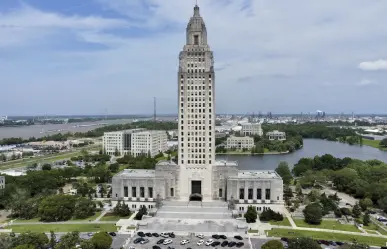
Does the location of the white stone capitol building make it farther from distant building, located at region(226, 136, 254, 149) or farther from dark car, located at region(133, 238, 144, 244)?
distant building, located at region(226, 136, 254, 149)

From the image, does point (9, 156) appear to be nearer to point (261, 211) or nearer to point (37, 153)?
point (37, 153)

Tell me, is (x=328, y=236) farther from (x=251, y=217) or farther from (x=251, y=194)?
(x=251, y=194)

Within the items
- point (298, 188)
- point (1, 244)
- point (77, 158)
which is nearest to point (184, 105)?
point (298, 188)

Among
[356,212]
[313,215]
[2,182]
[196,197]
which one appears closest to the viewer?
[313,215]

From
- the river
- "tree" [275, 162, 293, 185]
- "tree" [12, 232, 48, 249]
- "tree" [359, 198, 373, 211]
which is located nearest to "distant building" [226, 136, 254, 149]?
the river

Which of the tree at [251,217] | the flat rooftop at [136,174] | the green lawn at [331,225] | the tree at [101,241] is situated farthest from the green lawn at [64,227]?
the green lawn at [331,225]

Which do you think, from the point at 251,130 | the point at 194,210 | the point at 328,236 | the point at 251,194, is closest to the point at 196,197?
the point at 194,210
